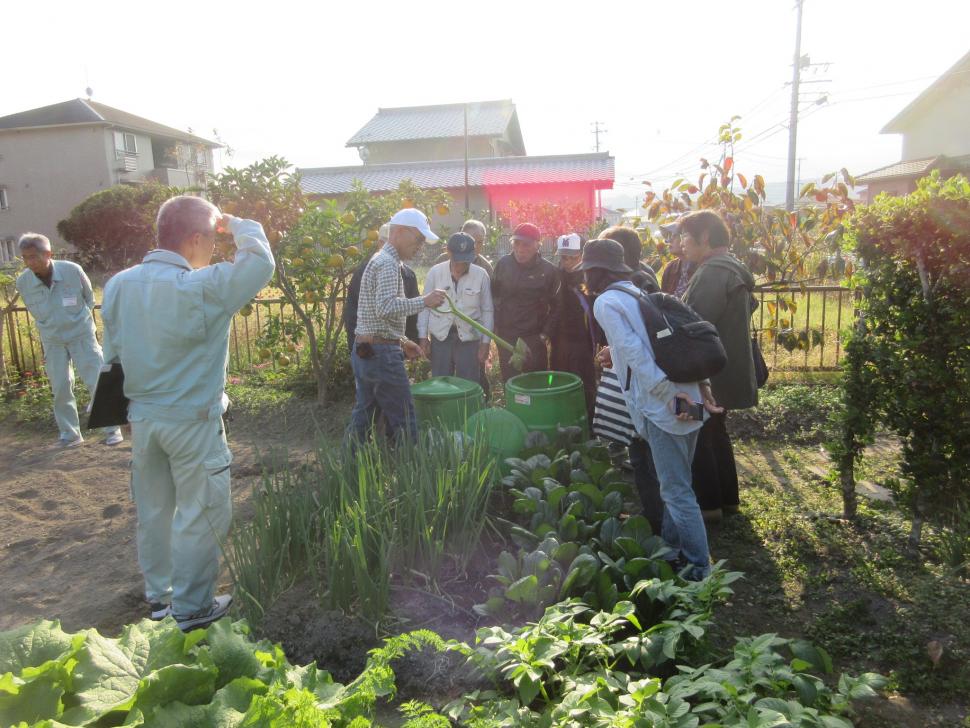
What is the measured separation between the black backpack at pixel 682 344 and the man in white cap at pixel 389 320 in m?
1.44

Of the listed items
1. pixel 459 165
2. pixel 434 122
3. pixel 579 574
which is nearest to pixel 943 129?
pixel 459 165

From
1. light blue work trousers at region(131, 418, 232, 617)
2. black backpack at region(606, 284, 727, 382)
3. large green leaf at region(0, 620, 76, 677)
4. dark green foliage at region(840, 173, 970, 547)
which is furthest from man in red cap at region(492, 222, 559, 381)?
large green leaf at region(0, 620, 76, 677)

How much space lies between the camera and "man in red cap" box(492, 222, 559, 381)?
549cm

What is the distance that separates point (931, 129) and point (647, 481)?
1091 inches

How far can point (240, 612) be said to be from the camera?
255 cm

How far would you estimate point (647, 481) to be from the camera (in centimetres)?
352

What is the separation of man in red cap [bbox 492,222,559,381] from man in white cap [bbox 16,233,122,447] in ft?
11.2

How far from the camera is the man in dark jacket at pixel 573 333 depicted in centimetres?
545

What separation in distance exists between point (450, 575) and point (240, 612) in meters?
0.80

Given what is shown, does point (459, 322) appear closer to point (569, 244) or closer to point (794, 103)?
point (569, 244)

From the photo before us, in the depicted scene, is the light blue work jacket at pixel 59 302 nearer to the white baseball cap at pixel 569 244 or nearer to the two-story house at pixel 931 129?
the white baseball cap at pixel 569 244

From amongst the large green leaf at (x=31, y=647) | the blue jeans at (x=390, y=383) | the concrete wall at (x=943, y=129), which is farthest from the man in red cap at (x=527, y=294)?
the concrete wall at (x=943, y=129)

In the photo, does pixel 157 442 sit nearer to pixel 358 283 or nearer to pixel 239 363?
pixel 358 283

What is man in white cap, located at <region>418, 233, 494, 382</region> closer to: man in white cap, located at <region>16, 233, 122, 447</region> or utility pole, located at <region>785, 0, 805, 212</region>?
man in white cap, located at <region>16, 233, 122, 447</region>
